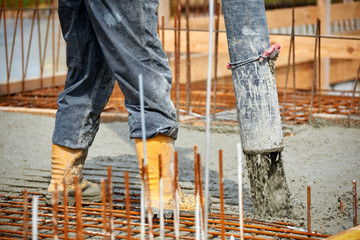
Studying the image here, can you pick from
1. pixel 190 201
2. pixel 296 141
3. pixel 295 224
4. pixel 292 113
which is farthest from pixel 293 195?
pixel 292 113

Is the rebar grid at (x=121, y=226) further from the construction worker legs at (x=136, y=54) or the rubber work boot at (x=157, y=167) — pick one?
the construction worker legs at (x=136, y=54)

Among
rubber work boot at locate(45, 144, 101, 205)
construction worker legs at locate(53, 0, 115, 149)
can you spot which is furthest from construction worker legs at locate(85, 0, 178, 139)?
rubber work boot at locate(45, 144, 101, 205)

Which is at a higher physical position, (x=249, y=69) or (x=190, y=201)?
(x=249, y=69)

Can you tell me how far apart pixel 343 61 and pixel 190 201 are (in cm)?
552

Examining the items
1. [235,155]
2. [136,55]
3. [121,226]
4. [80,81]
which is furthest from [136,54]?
[235,155]

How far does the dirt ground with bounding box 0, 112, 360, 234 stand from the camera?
2254 mm

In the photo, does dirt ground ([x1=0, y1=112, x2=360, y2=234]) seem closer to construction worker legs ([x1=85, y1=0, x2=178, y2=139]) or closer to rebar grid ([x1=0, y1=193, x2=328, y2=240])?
rebar grid ([x1=0, y1=193, x2=328, y2=240])

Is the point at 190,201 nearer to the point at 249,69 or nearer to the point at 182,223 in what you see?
the point at 182,223

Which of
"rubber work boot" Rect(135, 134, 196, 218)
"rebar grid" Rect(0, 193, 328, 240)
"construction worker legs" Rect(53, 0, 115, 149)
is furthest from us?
"construction worker legs" Rect(53, 0, 115, 149)

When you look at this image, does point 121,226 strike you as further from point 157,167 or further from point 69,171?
point 69,171

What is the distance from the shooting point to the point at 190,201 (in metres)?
2.06

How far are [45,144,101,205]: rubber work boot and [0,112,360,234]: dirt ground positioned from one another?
0.87 ft

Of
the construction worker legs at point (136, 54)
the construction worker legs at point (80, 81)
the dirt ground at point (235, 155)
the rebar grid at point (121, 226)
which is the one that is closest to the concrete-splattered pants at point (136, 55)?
the construction worker legs at point (136, 54)

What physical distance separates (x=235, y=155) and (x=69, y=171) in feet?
3.54
